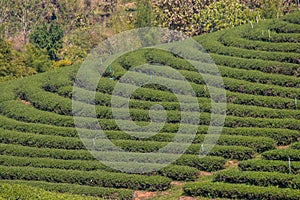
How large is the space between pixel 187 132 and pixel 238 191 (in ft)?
27.0

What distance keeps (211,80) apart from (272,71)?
395 cm

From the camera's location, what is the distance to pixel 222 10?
69.7m

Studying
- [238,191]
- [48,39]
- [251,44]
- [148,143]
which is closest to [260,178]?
[238,191]

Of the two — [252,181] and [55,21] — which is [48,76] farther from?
[55,21]

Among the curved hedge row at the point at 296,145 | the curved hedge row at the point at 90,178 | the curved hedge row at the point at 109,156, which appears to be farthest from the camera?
the curved hedge row at the point at 109,156

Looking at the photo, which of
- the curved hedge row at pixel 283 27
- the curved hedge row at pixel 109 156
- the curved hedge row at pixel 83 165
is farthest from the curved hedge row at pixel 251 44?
the curved hedge row at pixel 83 165

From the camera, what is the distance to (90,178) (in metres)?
40.0

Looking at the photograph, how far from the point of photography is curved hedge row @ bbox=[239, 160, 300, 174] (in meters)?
36.8

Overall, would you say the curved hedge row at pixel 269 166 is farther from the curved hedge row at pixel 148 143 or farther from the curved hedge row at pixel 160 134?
the curved hedge row at pixel 160 134

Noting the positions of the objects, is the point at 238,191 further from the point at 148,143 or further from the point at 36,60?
the point at 36,60

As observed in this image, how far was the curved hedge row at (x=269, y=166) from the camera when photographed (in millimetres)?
36812

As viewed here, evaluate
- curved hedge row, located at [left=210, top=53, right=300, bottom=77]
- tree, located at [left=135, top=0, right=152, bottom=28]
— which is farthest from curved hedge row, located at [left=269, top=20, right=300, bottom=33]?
tree, located at [left=135, top=0, right=152, bottom=28]

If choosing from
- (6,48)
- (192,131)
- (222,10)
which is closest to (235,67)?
(192,131)

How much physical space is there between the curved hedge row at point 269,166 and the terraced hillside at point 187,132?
5 cm
